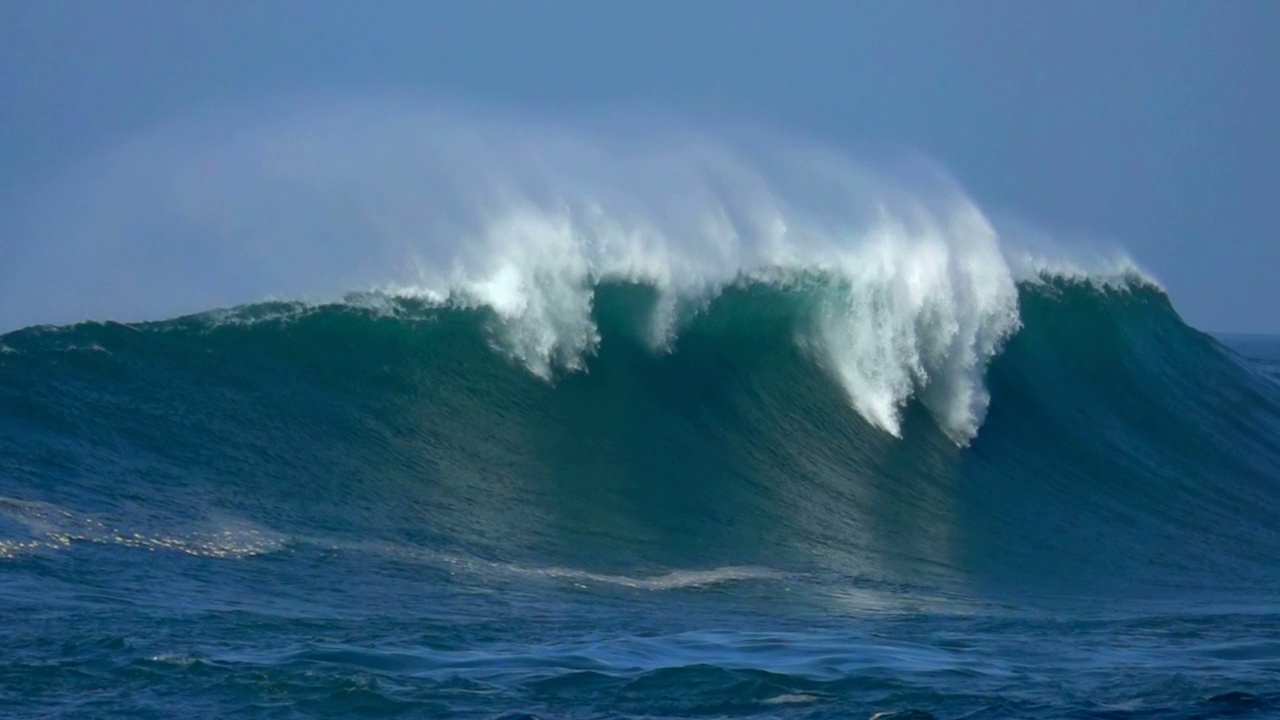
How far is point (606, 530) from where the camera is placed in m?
10.0

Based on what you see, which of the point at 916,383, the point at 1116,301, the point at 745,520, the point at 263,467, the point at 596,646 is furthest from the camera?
the point at 1116,301

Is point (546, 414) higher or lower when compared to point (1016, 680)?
higher

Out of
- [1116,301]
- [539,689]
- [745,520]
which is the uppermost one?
[1116,301]

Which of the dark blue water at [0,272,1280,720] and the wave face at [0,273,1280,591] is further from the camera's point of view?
the wave face at [0,273,1280,591]

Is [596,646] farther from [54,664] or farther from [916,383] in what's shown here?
[916,383]

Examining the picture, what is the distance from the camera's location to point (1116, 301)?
18969 mm

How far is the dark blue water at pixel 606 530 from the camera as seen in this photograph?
5.98 metres

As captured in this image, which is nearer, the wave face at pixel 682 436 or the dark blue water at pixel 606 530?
the dark blue water at pixel 606 530

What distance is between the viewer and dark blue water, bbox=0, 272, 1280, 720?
598 cm

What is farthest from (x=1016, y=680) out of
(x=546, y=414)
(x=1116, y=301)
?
(x=1116, y=301)

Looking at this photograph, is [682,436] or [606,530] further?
[682,436]

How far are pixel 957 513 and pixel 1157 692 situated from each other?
19.2 feet

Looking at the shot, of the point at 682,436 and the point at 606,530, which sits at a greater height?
the point at 682,436

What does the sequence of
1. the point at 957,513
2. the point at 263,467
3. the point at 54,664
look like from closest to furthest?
the point at 54,664
the point at 263,467
the point at 957,513
